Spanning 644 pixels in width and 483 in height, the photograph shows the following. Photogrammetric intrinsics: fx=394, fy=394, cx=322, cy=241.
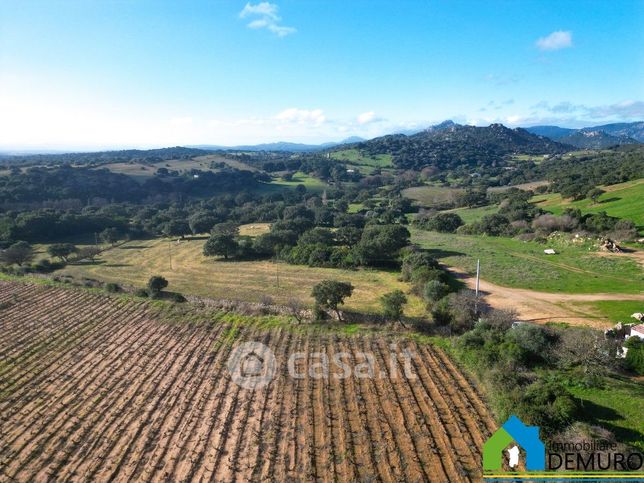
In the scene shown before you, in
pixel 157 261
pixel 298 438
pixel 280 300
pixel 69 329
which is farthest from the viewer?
pixel 157 261

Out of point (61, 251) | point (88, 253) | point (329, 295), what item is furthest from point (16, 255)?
point (329, 295)

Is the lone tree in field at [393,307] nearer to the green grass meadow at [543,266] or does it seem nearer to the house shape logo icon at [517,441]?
the house shape logo icon at [517,441]

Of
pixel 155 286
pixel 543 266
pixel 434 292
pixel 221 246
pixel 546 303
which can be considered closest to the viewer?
pixel 434 292

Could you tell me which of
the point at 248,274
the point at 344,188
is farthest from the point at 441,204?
the point at 248,274

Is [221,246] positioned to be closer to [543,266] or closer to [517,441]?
[543,266]

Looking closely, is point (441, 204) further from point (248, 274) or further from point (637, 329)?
point (637, 329)

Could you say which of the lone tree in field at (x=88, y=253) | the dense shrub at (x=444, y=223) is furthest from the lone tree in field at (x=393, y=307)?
the dense shrub at (x=444, y=223)
